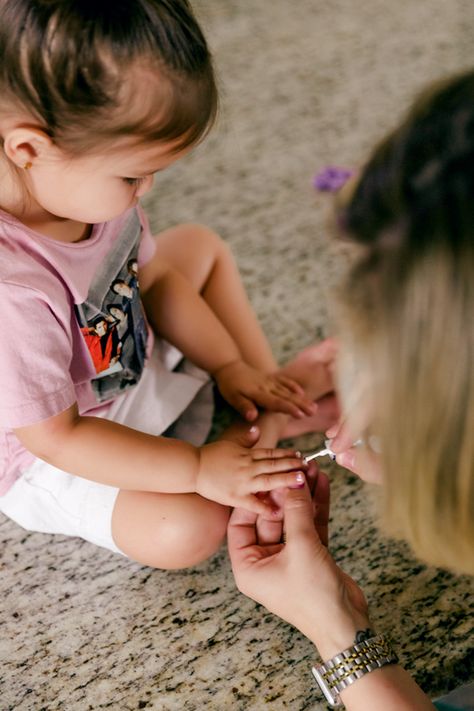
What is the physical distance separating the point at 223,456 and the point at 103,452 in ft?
0.44

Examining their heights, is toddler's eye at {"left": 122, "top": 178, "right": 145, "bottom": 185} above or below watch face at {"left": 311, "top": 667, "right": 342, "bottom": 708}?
above

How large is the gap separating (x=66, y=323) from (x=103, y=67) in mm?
254

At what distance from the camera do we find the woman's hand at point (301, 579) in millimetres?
767

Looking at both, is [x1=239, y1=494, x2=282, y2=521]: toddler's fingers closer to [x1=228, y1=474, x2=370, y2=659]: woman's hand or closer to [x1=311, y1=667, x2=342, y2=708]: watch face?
[x1=228, y1=474, x2=370, y2=659]: woman's hand

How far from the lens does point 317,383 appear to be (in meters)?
1.06

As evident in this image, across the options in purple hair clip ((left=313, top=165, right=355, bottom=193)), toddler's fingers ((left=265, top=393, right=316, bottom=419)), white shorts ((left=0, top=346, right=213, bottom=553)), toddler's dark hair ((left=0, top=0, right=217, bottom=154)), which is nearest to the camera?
toddler's dark hair ((left=0, top=0, right=217, bottom=154))

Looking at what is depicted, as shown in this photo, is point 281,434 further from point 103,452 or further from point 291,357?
point 103,452

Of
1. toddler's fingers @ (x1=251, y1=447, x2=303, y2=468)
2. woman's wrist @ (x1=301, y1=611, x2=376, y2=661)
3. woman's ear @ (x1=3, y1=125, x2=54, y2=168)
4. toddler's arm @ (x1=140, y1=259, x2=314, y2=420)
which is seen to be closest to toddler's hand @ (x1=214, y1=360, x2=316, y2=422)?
toddler's arm @ (x1=140, y1=259, x2=314, y2=420)

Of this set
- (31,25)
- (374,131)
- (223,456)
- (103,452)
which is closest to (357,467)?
(223,456)

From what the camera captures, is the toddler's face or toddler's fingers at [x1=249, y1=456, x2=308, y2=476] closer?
the toddler's face

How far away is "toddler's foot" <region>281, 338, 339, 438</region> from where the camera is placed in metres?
1.05

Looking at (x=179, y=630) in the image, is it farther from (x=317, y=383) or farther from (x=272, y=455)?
(x=317, y=383)

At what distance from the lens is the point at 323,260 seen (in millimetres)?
1297

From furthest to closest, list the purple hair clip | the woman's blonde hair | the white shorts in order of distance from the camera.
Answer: the purple hair clip < the white shorts < the woman's blonde hair
